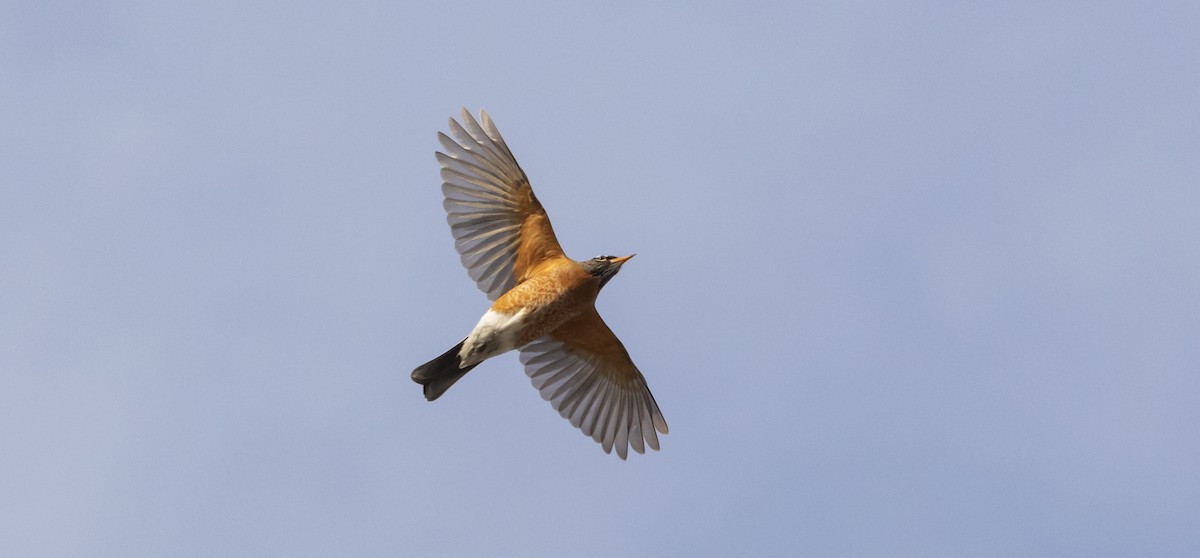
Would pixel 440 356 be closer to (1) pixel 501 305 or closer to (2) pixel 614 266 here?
(1) pixel 501 305

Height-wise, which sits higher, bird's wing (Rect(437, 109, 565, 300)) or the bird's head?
bird's wing (Rect(437, 109, 565, 300))

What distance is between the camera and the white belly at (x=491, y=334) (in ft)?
52.9

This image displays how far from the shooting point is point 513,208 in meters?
16.6

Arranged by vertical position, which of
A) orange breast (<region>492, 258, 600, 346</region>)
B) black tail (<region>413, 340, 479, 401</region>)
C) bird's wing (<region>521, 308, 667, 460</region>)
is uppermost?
orange breast (<region>492, 258, 600, 346</region>)

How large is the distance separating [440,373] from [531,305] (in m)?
1.10

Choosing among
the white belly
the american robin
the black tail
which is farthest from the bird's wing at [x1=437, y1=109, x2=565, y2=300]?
the black tail

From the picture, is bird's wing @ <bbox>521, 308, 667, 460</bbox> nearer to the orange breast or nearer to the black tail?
the orange breast

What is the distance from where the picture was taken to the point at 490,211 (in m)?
16.6

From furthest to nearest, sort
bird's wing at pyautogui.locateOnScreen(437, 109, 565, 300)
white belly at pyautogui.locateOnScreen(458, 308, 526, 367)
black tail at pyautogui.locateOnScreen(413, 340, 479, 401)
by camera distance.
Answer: bird's wing at pyautogui.locateOnScreen(437, 109, 565, 300) < black tail at pyautogui.locateOnScreen(413, 340, 479, 401) < white belly at pyautogui.locateOnScreen(458, 308, 526, 367)

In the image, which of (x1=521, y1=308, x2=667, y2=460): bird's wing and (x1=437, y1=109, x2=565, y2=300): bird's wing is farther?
(x1=521, y1=308, x2=667, y2=460): bird's wing

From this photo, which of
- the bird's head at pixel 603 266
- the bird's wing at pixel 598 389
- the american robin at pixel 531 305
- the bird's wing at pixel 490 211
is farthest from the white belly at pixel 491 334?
the bird's wing at pixel 598 389

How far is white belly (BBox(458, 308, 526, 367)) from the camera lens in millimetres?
16125

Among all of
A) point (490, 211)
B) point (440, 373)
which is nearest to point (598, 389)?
point (440, 373)

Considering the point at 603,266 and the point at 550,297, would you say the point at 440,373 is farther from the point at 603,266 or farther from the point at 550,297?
the point at 603,266
